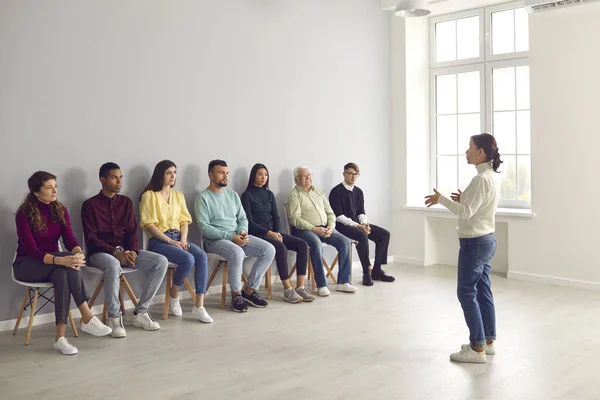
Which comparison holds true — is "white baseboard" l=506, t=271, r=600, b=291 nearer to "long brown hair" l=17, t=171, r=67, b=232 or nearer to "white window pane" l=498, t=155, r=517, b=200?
"white window pane" l=498, t=155, r=517, b=200

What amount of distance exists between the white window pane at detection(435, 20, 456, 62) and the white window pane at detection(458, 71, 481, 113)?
11.8 inches

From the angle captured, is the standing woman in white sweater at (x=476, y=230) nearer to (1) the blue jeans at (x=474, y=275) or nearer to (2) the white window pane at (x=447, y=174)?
(1) the blue jeans at (x=474, y=275)

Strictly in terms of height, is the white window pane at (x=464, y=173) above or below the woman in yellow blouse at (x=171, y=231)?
above

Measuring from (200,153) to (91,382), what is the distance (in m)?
2.69

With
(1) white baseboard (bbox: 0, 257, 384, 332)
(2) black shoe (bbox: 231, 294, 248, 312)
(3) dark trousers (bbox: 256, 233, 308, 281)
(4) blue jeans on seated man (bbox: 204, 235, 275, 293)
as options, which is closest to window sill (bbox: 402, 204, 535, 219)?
(3) dark trousers (bbox: 256, 233, 308, 281)

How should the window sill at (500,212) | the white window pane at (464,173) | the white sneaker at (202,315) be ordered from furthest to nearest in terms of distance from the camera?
the white window pane at (464,173)
the window sill at (500,212)
the white sneaker at (202,315)

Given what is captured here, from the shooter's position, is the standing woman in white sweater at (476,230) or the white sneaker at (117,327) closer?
the standing woman in white sweater at (476,230)

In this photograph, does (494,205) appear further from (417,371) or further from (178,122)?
(178,122)

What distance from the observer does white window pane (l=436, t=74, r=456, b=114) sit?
7.76 m

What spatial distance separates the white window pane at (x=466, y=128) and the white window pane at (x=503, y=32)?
0.75 metres

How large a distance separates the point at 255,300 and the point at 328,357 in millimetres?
1547

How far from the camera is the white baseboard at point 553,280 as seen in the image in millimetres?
6301

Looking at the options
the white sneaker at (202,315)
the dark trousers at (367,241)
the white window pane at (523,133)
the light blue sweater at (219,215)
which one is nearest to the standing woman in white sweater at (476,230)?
the white sneaker at (202,315)

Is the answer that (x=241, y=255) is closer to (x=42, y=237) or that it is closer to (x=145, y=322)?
(x=145, y=322)
